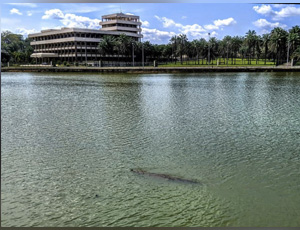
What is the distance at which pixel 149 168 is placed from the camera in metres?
7.28

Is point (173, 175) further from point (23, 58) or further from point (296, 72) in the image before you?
point (23, 58)

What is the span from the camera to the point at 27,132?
10375mm

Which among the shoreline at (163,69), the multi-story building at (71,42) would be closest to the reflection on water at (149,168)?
the shoreline at (163,69)

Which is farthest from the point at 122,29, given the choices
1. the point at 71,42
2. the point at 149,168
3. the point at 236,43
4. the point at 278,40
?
the point at 149,168

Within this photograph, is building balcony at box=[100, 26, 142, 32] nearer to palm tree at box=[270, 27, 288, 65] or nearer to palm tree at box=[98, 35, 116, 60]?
palm tree at box=[98, 35, 116, 60]

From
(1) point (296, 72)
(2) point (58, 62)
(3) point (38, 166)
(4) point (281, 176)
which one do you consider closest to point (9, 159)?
(3) point (38, 166)

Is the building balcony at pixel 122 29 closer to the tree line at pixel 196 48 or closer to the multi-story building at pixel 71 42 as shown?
the multi-story building at pixel 71 42

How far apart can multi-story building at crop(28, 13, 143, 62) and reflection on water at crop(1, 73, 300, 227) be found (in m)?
58.0

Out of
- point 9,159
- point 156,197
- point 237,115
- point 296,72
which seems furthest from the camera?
point 296,72

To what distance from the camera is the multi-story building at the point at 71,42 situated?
69181 millimetres

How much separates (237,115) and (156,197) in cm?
914

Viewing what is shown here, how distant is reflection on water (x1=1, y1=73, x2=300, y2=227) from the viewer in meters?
5.16

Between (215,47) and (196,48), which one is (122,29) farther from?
(215,47)

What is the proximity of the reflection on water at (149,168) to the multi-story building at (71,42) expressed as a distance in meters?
58.0
